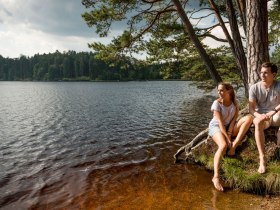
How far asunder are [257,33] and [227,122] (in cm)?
258

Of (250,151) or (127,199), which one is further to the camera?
(250,151)

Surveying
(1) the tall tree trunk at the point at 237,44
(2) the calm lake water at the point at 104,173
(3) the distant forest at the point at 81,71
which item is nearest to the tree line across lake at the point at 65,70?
(3) the distant forest at the point at 81,71

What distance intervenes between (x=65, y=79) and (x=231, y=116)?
142422mm

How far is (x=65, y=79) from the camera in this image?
469 feet

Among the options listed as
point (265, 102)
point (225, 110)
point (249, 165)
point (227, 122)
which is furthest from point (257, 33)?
point (249, 165)

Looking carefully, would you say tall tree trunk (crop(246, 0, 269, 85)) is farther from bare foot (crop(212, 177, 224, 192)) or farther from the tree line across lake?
the tree line across lake

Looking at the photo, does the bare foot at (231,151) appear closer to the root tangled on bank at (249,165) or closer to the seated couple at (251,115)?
the seated couple at (251,115)

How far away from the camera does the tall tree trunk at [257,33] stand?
7.43m

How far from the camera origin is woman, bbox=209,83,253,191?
6547 mm

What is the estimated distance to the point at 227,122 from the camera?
6.95 m

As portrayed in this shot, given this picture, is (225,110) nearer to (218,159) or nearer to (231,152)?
(231,152)

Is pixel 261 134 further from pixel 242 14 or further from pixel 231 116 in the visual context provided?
pixel 242 14

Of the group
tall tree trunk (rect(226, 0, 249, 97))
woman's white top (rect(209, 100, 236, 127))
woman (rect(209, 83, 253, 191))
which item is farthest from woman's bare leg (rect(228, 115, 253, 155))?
tall tree trunk (rect(226, 0, 249, 97))

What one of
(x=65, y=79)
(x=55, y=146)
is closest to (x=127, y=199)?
(x=55, y=146)
